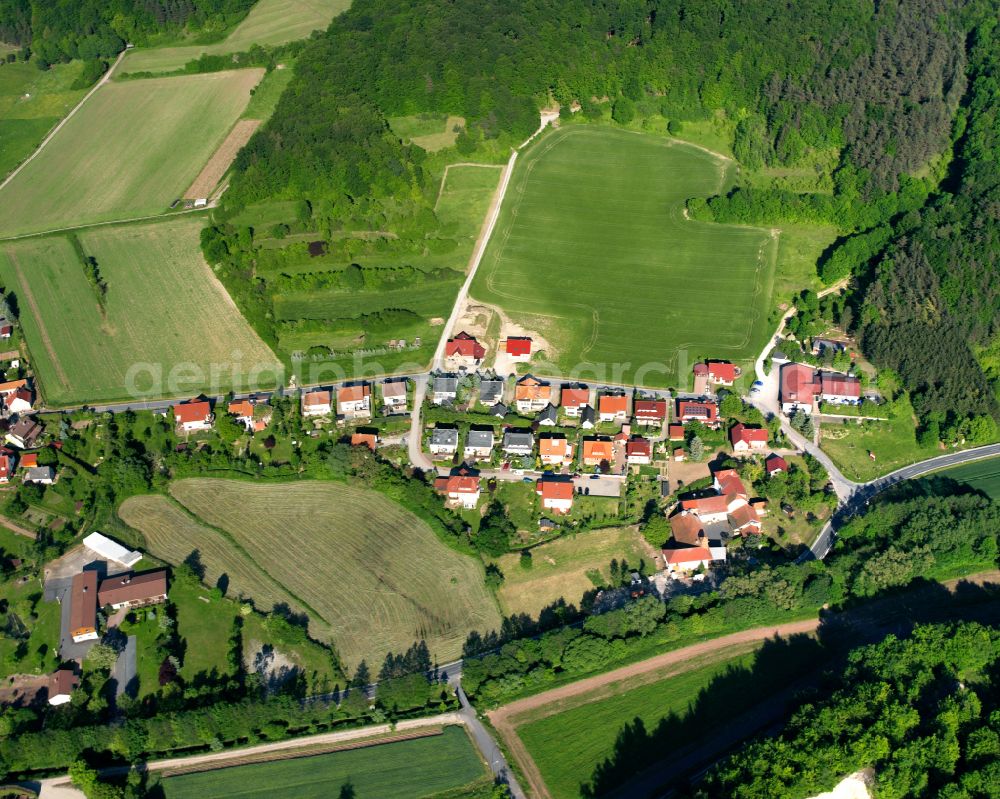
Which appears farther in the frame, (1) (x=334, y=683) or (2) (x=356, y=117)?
(2) (x=356, y=117)

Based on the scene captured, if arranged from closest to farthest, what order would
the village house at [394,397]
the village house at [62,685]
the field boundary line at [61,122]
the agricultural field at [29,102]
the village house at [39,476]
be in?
the village house at [62,685]
the village house at [39,476]
the village house at [394,397]
the field boundary line at [61,122]
the agricultural field at [29,102]

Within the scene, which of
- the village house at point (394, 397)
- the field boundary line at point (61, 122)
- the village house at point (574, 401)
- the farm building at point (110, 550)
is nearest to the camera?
the farm building at point (110, 550)

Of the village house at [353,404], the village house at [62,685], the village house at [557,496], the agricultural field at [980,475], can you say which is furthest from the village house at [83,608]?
the agricultural field at [980,475]

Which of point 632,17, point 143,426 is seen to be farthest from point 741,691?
point 632,17

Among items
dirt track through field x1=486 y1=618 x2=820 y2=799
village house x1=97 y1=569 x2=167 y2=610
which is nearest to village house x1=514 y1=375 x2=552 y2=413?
dirt track through field x1=486 y1=618 x2=820 y2=799

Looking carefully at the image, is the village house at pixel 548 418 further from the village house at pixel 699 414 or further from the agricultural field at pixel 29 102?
the agricultural field at pixel 29 102

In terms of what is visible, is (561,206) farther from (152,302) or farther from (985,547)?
(985,547)

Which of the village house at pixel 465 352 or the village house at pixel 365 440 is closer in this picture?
the village house at pixel 365 440
